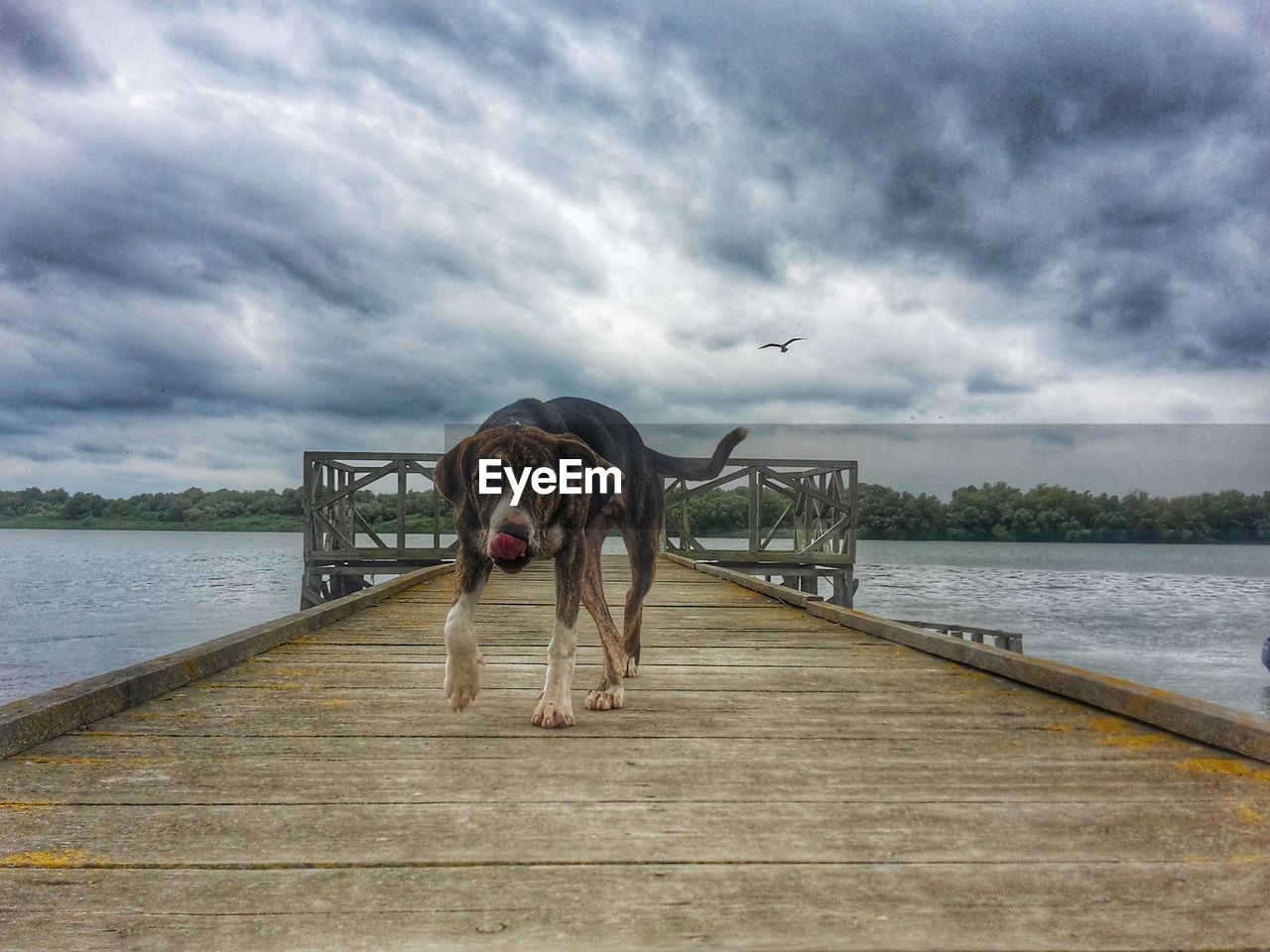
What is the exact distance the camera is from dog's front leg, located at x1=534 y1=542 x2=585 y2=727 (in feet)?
8.76

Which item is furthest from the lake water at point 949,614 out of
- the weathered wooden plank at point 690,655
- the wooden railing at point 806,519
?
the weathered wooden plank at point 690,655

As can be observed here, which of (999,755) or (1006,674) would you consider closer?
(999,755)

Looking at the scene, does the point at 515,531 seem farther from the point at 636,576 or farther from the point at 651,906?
the point at 636,576

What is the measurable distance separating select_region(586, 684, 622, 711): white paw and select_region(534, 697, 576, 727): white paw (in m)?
0.26

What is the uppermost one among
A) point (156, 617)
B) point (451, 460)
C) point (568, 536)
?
point (451, 460)

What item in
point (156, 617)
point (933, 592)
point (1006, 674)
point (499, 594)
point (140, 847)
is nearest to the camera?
point (140, 847)

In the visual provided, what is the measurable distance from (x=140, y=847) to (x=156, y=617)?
2865cm

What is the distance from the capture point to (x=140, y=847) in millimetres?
1662

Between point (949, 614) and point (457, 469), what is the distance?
25210mm

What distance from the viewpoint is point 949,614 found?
25.0 metres

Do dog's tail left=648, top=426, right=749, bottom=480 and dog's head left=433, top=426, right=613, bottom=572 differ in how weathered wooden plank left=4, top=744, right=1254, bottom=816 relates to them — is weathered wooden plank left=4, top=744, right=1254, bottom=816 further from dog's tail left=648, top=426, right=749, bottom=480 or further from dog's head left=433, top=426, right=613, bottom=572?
dog's tail left=648, top=426, right=749, bottom=480

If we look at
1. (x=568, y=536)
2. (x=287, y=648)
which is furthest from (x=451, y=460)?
(x=287, y=648)

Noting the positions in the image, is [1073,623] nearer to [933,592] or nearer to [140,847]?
[933,592]

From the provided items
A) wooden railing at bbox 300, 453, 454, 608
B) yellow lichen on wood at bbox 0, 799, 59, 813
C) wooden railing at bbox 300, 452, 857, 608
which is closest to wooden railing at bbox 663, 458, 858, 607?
wooden railing at bbox 300, 452, 857, 608
